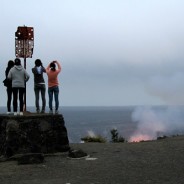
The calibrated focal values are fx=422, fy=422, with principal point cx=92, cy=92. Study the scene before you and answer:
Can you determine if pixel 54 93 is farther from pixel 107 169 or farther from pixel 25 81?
pixel 107 169

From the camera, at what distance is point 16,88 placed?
13656 mm

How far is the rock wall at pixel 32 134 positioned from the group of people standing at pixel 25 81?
1.79 feet

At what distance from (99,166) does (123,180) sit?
1.85 m

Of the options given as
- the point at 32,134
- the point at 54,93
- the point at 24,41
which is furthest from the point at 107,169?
the point at 24,41

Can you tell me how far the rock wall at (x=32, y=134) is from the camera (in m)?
13.3

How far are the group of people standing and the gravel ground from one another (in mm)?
2113

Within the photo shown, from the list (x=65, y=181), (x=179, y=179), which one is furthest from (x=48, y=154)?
(x=179, y=179)

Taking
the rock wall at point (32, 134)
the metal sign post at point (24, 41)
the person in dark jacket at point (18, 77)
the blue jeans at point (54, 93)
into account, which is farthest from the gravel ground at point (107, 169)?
the metal sign post at point (24, 41)

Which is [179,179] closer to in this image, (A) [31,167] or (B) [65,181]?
(B) [65,181]

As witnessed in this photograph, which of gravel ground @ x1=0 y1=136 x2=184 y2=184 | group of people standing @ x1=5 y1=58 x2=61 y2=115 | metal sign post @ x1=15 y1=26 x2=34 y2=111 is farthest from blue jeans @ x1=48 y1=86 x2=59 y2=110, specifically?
metal sign post @ x1=15 y1=26 x2=34 y2=111

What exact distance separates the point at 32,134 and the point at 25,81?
1769 millimetres

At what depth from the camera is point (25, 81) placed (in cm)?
1392

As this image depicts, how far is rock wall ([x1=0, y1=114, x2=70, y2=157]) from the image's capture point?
43.6 feet

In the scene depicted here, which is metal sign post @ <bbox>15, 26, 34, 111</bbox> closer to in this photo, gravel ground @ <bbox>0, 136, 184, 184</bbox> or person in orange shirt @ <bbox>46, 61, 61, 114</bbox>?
person in orange shirt @ <bbox>46, 61, 61, 114</bbox>
